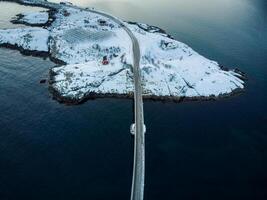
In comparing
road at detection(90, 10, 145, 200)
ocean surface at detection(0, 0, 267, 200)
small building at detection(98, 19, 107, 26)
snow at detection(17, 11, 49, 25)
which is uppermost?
small building at detection(98, 19, 107, 26)

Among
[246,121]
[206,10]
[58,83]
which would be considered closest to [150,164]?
[246,121]

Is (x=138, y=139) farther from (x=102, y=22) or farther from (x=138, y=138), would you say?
(x=102, y=22)

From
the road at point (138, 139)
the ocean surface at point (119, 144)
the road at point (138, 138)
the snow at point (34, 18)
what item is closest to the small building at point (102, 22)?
the road at point (138, 138)

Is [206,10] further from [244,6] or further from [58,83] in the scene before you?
[58,83]

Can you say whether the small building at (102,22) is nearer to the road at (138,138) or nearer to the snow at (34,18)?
the road at (138,138)

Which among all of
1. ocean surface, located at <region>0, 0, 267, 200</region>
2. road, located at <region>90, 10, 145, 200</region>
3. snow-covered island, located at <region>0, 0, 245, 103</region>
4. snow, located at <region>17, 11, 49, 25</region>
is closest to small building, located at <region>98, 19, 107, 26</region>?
snow-covered island, located at <region>0, 0, 245, 103</region>

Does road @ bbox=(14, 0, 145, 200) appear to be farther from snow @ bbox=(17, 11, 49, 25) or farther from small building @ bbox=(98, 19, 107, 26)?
snow @ bbox=(17, 11, 49, 25)

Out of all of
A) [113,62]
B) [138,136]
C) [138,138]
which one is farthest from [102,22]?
[138,138]
